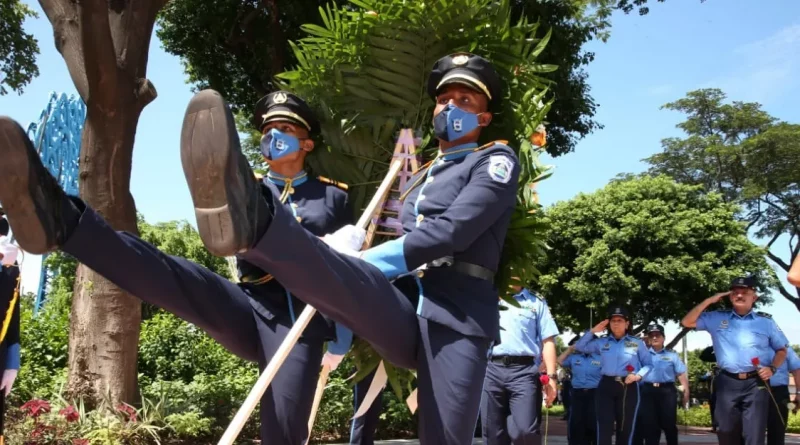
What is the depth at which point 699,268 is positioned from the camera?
24719 millimetres

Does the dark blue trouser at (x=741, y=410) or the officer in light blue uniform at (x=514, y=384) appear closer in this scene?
the officer in light blue uniform at (x=514, y=384)

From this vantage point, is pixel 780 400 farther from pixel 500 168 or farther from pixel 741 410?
pixel 500 168

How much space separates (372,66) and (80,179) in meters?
5.14

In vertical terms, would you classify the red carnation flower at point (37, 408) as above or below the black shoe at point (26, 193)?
below

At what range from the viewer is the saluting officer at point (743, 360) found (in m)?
7.96

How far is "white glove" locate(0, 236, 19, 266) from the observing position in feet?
15.3

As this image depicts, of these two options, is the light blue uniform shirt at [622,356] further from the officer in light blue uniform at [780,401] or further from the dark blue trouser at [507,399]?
the dark blue trouser at [507,399]

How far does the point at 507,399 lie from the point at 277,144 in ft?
13.5

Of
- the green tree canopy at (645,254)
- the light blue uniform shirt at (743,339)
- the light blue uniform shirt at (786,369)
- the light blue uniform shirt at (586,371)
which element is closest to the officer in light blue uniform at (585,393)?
the light blue uniform shirt at (586,371)

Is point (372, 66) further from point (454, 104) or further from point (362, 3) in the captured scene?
point (454, 104)

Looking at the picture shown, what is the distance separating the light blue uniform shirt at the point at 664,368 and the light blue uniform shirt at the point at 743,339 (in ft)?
12.7

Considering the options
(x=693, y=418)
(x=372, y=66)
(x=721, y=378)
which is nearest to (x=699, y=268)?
(x=693, y=418)

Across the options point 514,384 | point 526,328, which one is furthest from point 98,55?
point 514,384

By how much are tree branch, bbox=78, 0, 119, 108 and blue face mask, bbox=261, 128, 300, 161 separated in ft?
15.6
